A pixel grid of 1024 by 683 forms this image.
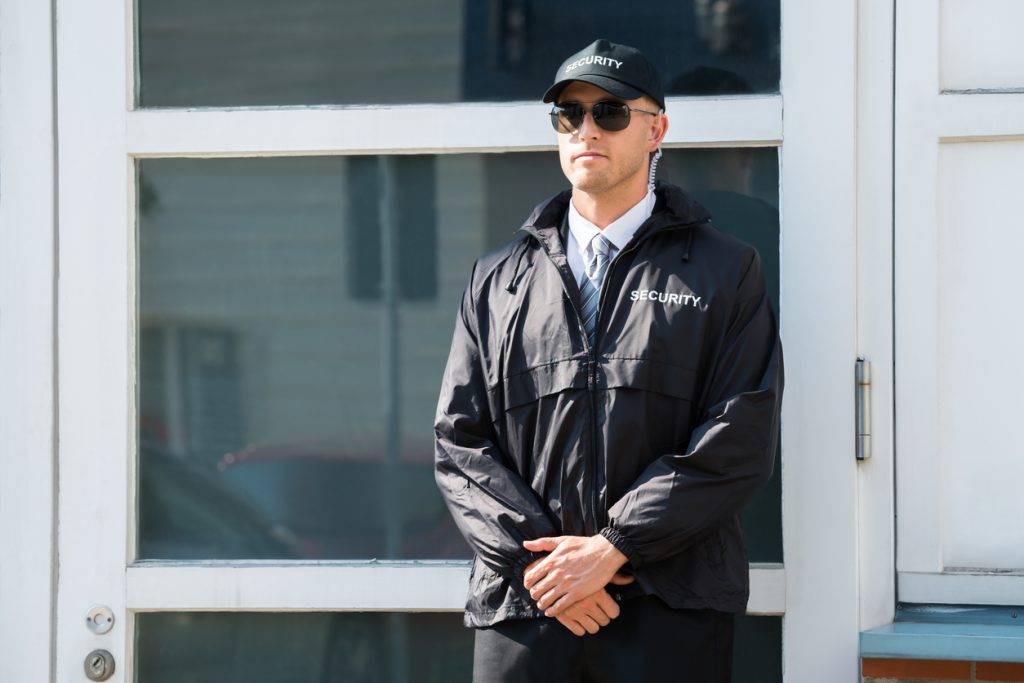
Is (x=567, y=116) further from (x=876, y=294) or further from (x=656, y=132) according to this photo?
(x=876, y=294)

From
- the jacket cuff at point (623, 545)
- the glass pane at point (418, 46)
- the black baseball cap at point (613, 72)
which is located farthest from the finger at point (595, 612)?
the glass pane at point (418, 46)

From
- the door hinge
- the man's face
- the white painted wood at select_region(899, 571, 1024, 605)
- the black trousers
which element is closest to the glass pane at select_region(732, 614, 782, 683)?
the white painted wood at select_region(899, 571, 1024, 605)

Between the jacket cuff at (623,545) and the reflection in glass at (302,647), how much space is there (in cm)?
88

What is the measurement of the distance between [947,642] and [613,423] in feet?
3.38

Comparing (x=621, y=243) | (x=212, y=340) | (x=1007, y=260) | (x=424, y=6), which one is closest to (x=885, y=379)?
(x=1007, y=260)

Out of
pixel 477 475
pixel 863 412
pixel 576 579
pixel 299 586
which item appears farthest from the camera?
pixel 299 586

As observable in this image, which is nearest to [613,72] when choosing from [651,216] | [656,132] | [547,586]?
[656,132]

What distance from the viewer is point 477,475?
2598 mm

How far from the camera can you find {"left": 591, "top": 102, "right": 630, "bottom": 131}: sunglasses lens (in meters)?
2.64

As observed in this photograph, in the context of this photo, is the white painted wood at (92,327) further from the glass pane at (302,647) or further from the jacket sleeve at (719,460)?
the jacket sleeve at (719,460)

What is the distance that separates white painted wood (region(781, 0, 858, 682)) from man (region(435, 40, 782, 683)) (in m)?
0.43

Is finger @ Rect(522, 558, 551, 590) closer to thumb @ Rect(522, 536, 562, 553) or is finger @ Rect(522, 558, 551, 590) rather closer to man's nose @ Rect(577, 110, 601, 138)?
thumb @ Rect(522, 536, 562, 553)

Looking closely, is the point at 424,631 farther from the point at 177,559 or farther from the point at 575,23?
the point at 575,23

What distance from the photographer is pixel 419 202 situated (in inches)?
128
